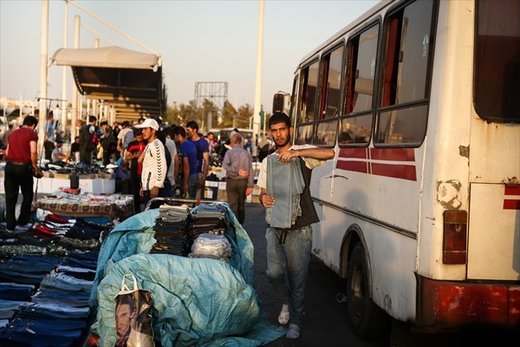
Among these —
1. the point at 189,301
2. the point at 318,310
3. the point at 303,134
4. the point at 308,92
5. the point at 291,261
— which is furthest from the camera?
the point at 303,134

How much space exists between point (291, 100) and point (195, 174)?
10.1 feet

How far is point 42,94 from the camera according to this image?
65.9ft

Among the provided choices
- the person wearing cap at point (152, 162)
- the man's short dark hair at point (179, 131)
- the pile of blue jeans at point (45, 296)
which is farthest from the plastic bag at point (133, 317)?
the man's short dark hair at point (179, 131)

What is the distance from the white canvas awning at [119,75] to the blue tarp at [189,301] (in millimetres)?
10958

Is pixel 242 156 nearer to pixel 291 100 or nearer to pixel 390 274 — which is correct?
pixel 291 100

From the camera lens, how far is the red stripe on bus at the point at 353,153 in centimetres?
656

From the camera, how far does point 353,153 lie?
6.92 meters

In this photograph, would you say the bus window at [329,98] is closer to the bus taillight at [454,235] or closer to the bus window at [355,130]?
the bus window at [355,130]

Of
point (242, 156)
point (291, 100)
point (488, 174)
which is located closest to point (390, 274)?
point (488, 174)

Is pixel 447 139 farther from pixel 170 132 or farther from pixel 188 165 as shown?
pixel 170 132

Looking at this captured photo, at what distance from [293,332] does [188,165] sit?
6.90 m

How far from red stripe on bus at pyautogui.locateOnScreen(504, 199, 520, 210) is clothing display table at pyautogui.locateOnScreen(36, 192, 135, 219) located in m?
7.35

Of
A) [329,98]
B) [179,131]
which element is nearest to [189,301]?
[329,98]

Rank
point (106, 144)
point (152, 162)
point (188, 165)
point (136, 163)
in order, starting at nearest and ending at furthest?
point (152, 162) → point (136, 163) → point (188, 165) → point (106, 144)
